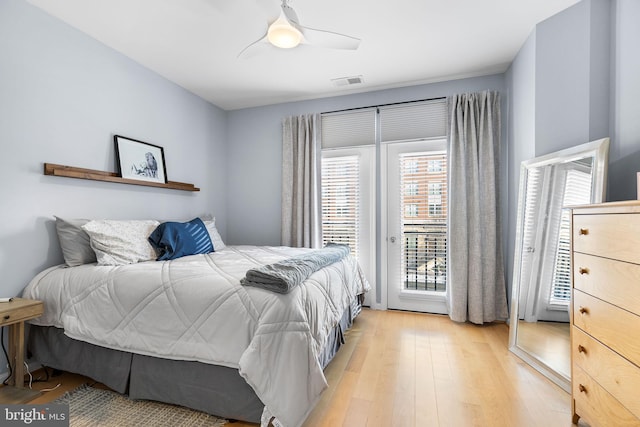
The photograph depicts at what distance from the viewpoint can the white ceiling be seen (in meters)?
2.21

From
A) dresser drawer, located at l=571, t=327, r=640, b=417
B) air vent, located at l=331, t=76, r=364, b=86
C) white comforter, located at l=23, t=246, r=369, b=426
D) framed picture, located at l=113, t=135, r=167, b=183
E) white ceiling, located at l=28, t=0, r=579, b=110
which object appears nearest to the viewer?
dresser drawer, located at l=571, t=327, r=640, b=417

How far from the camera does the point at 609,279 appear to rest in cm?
143

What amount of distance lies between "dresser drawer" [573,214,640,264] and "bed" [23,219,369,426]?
1510 millimetres

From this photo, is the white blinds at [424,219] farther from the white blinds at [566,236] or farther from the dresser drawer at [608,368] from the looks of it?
the dresser drawer at [608,368]

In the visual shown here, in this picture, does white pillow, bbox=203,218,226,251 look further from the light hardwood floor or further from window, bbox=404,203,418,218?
window, bbox=404,203,418,218

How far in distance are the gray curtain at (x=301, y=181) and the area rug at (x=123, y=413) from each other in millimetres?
2272

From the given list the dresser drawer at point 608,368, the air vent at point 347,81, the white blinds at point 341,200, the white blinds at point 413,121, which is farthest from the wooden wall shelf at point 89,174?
the dresser drawer at point 608,368

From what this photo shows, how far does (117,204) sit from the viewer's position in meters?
2.78

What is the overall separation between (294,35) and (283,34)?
0.25 ft

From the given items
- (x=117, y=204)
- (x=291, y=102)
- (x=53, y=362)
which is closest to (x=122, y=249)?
(x=117, y=204)

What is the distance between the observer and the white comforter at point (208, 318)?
4.84 feet

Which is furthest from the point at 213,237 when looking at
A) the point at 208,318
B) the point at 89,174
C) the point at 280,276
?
the point at 280,276

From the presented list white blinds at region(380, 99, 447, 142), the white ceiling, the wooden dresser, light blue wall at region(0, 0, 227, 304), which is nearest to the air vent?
the white ceiling

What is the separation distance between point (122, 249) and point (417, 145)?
3157 mm
